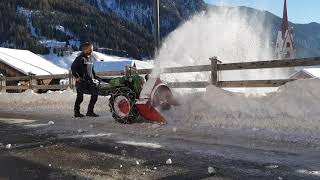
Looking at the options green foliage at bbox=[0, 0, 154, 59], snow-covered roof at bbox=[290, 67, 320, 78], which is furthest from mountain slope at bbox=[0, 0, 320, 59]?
snow-covered roof at bbox=[290, 67, 320, 78]

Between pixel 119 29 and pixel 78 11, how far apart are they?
544 inches

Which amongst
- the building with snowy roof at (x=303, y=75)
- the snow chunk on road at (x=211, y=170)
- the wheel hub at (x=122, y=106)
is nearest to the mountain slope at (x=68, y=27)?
the building with snowy roof at (x=303, y=75)

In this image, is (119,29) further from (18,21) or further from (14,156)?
(14,156)

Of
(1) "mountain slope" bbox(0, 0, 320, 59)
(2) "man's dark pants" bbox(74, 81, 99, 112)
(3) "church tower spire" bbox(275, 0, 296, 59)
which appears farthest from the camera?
(1) "mountain slope" bbox(0, 0, 320, 59)

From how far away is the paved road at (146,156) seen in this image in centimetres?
595

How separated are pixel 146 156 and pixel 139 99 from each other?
3.53 metres

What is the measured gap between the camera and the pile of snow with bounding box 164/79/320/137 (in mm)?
9500

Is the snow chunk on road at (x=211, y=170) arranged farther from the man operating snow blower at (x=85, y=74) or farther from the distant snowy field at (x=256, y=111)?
the man operating snow blower at (x=85, y=74)

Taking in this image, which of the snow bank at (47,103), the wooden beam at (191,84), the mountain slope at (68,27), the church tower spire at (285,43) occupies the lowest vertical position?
the snow bank at (47,103)

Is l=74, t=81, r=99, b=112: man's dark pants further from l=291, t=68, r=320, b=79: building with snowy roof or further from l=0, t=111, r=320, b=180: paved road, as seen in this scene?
l=291, t=68, r=320, b=79: building with snowy roof

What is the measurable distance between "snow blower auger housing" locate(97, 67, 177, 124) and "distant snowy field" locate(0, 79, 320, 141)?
296mm

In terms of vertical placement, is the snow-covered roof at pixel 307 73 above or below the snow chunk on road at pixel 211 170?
above

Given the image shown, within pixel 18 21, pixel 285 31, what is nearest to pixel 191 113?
pixel 285 31

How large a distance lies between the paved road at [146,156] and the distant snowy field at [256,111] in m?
0.93
